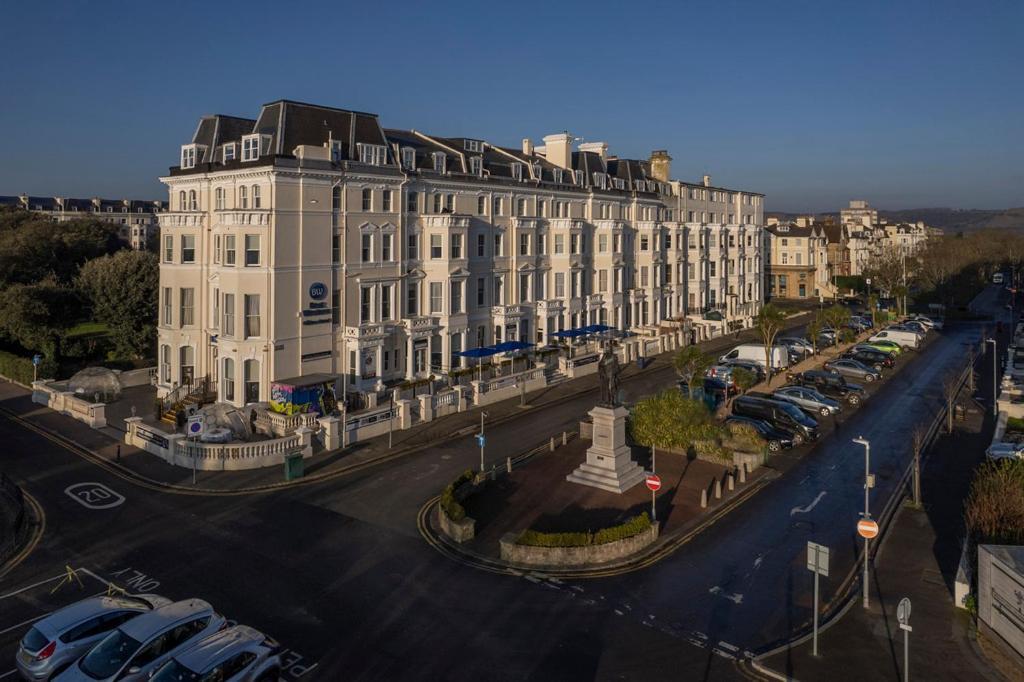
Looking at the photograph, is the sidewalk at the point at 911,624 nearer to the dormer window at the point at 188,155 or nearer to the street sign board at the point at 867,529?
the street sign board at the point at 867,529

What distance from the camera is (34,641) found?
16328 mm

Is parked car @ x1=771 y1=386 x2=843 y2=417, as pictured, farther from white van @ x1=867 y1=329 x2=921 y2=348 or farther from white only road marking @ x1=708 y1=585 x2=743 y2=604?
white van @ x1=867 y1=329 x2=921 y2=348

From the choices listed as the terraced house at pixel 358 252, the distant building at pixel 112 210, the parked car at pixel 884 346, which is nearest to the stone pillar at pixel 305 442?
the terraced house at pixel 358 252

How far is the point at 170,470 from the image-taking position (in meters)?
31.5

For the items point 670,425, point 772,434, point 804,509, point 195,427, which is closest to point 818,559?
point 804,509

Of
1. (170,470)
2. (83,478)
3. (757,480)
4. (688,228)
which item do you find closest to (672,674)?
(757,480)

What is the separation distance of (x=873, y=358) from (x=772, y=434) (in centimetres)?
2670

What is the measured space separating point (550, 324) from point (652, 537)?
114 ft

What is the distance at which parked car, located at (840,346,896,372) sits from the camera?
5606cm

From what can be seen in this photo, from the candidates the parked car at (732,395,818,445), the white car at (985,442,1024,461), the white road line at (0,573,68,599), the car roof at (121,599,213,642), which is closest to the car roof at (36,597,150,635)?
the car roof at (121,599,213,642)

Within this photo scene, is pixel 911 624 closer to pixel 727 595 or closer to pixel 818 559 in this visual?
pixel 818 559

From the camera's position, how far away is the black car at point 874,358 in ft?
184

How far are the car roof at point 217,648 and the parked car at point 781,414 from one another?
92.1 ft

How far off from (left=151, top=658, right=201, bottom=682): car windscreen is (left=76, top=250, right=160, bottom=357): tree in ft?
146
